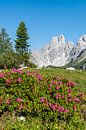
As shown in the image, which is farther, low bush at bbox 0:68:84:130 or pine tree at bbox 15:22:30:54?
pine tree at bbox 15:22:30:54

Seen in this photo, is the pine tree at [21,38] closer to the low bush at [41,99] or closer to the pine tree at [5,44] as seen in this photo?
the pine tree at [5,44]

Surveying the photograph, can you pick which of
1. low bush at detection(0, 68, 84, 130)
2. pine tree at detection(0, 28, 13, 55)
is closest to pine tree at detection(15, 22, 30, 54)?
pine tree at detection(0, 28, 13, 55)

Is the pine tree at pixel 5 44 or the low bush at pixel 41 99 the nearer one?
the low bush at pixel 41 99

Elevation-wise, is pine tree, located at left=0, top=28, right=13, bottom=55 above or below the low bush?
above

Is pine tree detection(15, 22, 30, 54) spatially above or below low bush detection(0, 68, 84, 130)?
above

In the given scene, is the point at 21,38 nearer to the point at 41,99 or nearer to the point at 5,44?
the point at 5,44

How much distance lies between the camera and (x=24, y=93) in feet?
42.3

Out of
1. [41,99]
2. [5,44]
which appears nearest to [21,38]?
[5,44]

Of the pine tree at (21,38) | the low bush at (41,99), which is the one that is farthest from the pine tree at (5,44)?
the low bush at (41,99)

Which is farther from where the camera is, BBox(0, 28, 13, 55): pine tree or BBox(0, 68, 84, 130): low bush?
BBox(0, 28, 13, 55): pine tree

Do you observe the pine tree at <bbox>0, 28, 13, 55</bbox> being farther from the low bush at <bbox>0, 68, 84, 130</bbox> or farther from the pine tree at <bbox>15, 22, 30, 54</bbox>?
the low bush at <bbox>0, 68, 84, 130</bbox>

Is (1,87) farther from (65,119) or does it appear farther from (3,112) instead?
(65,119)

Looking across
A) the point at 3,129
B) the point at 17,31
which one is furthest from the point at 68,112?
the point at 17,31

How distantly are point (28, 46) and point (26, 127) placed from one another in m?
77.4
